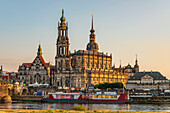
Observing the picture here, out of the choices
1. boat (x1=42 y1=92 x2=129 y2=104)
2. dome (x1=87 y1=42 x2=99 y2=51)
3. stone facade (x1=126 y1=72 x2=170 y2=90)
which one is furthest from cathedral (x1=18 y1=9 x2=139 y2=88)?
boat (x1=42 y1=92 x2=129 y2=104)

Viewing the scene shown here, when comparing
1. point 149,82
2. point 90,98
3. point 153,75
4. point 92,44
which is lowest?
point 90,98

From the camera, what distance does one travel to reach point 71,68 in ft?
451

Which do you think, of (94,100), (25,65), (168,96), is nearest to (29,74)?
(25,65)

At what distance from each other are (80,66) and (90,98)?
142 ft

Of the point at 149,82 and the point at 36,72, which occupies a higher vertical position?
the point at 36,72

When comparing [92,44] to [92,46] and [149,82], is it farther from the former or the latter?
[149,82]

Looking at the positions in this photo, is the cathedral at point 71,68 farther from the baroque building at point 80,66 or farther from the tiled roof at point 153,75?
the tiled roof at point 153,75

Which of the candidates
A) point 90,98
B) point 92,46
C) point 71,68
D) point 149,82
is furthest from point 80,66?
point 90,98

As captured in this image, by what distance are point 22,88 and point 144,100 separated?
4631 cm

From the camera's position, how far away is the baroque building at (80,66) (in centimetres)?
13438

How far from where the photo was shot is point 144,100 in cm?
9888

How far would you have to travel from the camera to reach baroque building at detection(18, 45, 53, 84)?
144 metres

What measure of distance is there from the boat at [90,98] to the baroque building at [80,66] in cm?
3009

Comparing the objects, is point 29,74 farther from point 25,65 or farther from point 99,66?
point 99,66
